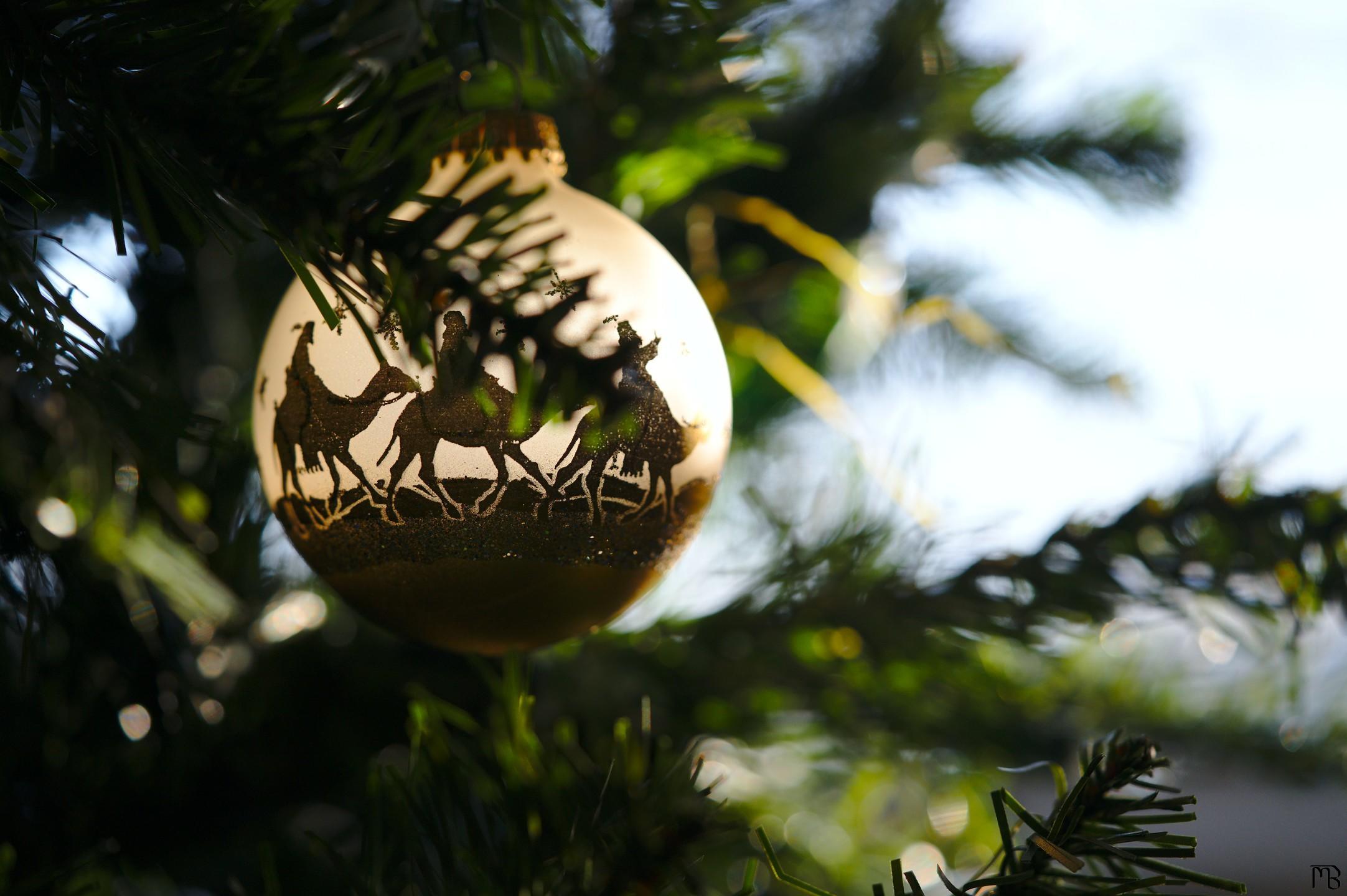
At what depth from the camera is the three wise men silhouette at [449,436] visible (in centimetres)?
26

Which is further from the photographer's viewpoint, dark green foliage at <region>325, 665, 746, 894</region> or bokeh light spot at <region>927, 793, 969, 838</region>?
bokeh light spot at <region>927, 793, 969, 838</region>

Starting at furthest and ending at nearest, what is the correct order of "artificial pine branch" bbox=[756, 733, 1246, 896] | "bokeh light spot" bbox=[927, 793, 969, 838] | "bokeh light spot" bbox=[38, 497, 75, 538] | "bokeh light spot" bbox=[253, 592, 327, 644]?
"bokeh light spot" bbox=[927, 793, 969, 838] → "bokeh light spot" bbox=[253, 592, 327, 644] → "bokeh light spot" bbox=[38, 497, 75, 538] → "artificial pine branch" bbox=[756, 733, 1246, 896]

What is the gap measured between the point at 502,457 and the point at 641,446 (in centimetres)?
4

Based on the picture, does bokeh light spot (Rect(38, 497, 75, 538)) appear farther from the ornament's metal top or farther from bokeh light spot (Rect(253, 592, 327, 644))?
the ornament's metal top

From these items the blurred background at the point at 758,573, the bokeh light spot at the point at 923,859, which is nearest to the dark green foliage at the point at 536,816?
the blurred background at the point at 758,573

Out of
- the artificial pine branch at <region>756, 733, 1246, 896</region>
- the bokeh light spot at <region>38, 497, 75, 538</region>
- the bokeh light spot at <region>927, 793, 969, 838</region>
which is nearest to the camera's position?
the artificial pine branch at <region>756, 733, 1246, 896</region>

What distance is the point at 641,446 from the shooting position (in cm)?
27

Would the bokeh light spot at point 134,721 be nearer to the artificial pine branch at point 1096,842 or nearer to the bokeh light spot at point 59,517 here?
the bokeh light spot at point 59,517

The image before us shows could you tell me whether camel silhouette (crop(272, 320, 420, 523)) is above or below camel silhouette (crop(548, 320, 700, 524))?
above

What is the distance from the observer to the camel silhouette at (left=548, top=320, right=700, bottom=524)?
26cm

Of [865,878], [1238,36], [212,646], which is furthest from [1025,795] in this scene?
[1238,36]
